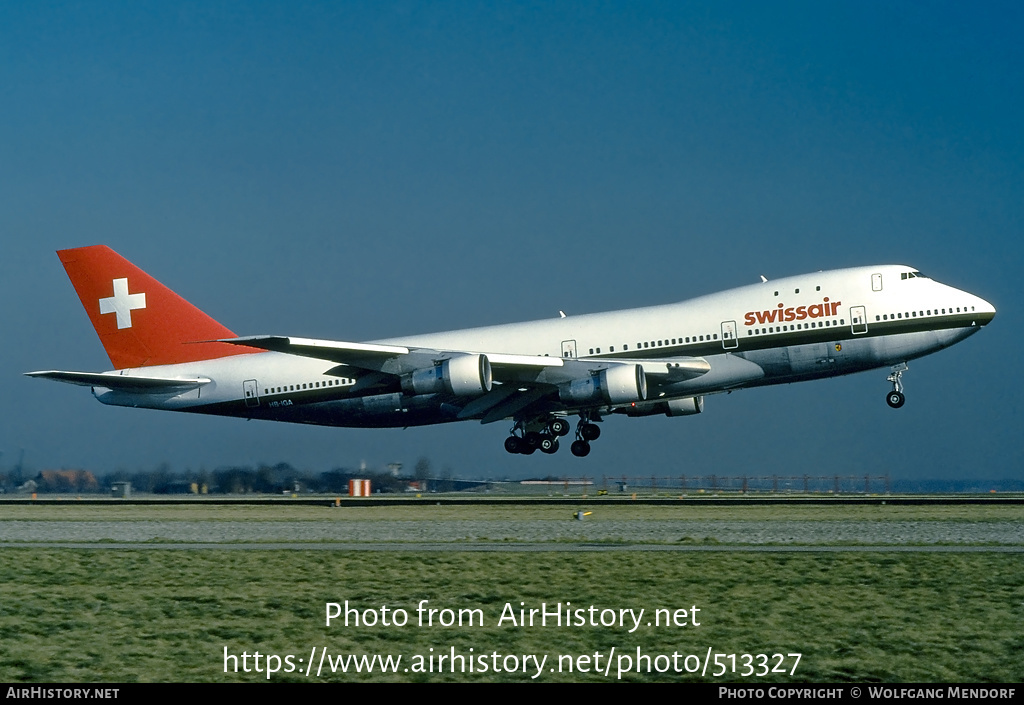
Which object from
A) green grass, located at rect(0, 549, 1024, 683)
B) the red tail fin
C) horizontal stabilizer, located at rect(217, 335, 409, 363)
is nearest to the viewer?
green grass, located at rect(0, 549, 1024, 683)

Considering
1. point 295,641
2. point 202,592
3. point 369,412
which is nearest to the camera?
point 295,641

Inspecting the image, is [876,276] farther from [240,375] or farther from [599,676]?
[599,676]

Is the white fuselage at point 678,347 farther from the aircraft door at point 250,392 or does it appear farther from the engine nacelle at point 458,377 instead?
the engine nacelle at point 458,377

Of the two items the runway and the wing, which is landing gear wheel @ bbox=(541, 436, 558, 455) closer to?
the wing

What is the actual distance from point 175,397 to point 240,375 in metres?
2.99

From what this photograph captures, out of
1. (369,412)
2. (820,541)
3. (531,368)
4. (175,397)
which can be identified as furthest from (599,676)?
(175,397)

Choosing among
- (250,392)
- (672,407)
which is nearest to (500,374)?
(672,407)

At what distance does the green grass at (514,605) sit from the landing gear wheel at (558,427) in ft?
72.1

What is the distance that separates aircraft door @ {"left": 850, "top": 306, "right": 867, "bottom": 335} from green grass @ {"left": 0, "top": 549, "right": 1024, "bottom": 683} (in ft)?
57.3

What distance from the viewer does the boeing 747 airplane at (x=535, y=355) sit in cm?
3631

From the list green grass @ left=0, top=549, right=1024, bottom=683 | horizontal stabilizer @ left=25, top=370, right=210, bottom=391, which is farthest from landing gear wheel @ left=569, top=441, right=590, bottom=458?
green grass @ left=0, top=549, right=1024, bottom=683

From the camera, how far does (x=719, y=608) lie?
46.2 ft

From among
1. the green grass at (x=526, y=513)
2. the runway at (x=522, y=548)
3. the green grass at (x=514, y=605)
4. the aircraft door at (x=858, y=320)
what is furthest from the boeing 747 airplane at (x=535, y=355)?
the green grass at (x=514, y=605)

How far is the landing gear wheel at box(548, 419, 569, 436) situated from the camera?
1684 inches
